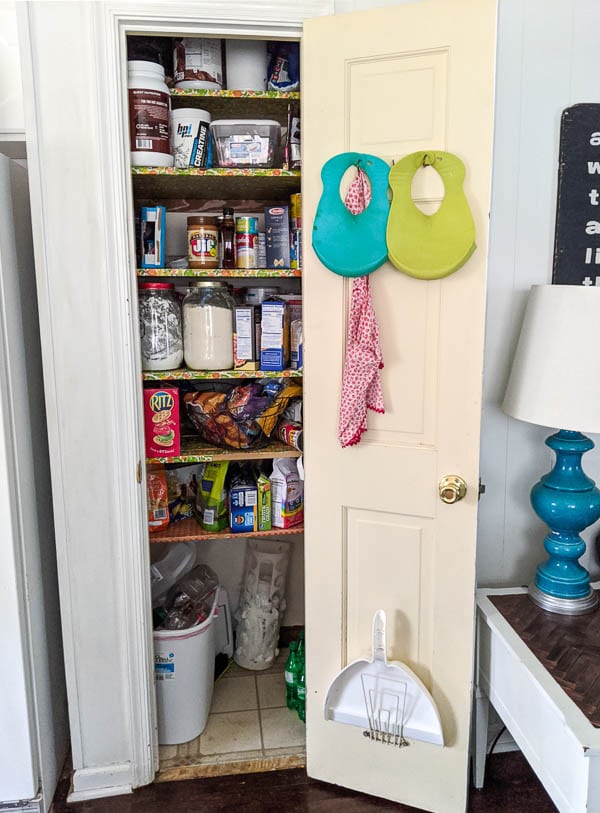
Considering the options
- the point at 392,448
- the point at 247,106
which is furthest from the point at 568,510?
the point at 247,106

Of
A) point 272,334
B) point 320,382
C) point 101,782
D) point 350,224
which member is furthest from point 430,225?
point 101,782

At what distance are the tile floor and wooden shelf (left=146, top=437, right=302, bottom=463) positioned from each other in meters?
0.85

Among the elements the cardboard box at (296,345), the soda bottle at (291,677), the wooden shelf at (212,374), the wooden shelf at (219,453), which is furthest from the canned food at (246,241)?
the soda bottle at (291,677)

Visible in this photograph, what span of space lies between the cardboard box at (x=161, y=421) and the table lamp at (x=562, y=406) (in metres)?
0.91

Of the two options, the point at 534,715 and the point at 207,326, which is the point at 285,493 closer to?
the point at 207,326

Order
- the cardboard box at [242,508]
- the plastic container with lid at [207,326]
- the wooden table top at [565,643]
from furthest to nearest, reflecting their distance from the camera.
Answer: the cardboard box at [242,508] → the plastic container with lid at [207,326] → the wooden table top at [565,643]

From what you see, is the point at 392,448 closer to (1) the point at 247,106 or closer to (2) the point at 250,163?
(2) the point at 250,163

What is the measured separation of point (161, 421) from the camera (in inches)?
73.0

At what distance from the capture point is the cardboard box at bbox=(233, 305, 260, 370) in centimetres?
189

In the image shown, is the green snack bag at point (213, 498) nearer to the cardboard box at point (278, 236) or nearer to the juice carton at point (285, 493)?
the juice carton at point (285, 493)

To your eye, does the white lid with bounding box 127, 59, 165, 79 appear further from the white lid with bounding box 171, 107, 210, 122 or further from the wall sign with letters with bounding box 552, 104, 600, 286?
the wall sign with letters with bounding box 552, 104, 600, 286

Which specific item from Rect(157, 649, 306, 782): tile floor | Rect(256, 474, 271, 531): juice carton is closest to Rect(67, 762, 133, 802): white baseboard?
Rect(157, 649, 306, 782): tile floor

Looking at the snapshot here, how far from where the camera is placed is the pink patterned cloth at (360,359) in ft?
5.11

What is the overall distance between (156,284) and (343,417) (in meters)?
0.67
